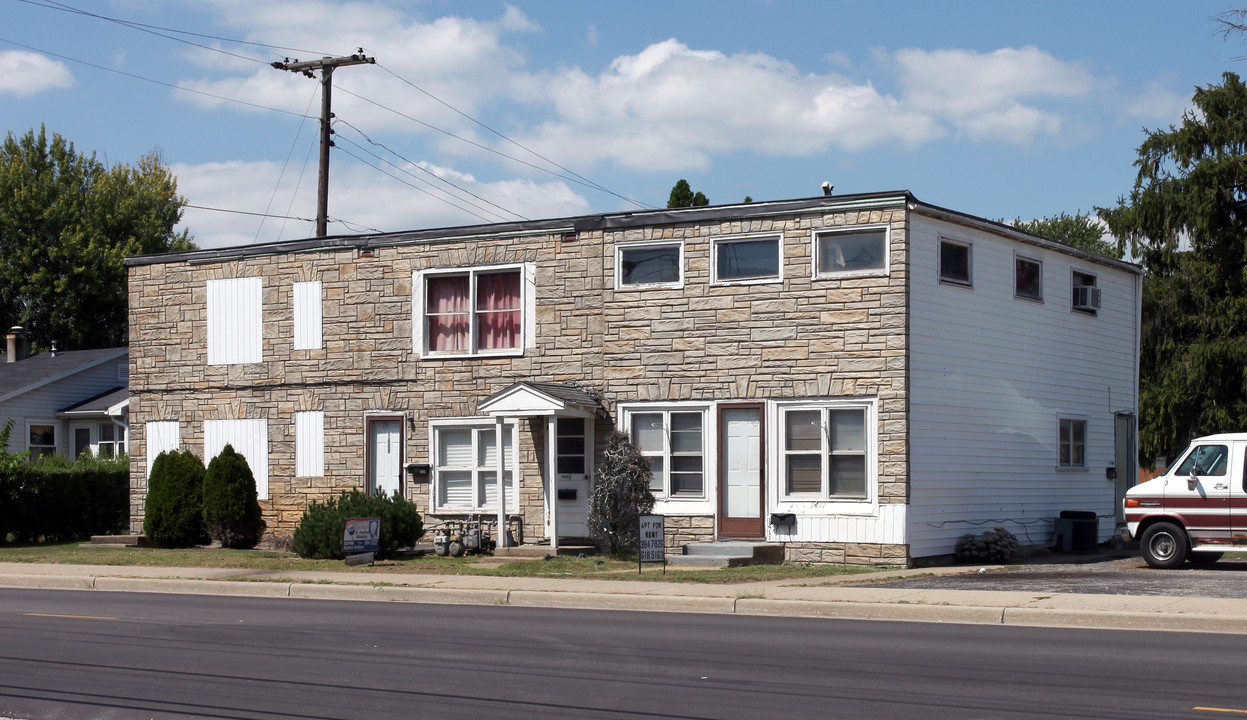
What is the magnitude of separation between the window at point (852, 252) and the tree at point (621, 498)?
14.0ft

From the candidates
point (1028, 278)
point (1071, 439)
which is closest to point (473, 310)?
point (1028, 278)

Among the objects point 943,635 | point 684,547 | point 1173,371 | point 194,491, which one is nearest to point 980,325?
point 684,547

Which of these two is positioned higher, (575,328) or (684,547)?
(575,328)

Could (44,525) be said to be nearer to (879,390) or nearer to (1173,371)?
(879,390)

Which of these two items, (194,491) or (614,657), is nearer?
(614,657)

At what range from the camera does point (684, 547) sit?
21.3 m

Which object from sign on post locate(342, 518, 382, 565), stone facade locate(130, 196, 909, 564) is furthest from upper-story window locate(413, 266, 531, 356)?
sign on post locate(342, 518, 382, 565)

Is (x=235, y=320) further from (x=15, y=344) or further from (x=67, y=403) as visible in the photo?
(x=15, y=344)

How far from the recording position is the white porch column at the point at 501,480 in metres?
22.5

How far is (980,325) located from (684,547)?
624 centimetres

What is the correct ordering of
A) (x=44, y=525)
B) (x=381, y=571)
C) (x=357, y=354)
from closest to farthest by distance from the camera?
(x=381, y=571) < (x=357, y=354) < (x=44, y=525)

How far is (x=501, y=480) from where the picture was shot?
74.0 feet

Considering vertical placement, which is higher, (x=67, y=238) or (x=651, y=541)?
(x=67, y=238)

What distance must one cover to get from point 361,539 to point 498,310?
201 inches
